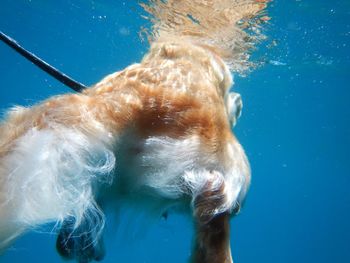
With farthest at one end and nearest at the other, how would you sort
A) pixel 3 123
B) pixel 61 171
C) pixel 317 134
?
1. pixel 317 134
2. pixel 3 123
3. pixel 61 171

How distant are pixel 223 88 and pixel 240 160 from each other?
1360 millimetres

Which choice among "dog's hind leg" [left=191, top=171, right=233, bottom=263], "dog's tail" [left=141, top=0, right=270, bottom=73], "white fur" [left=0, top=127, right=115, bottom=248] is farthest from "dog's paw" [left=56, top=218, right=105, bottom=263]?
"dog's tail" [left=141, top=0, right=270, bottom=73]

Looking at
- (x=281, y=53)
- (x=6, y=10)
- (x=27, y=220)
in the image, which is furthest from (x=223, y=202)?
(x=6, y=10)

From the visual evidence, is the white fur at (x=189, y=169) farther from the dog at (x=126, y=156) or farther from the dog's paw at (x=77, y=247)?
the dog's paw at (x=77, y=247)

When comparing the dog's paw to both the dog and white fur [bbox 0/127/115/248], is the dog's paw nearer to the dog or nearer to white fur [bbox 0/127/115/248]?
the dog

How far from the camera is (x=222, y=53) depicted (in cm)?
1135

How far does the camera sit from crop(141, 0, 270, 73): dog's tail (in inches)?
364

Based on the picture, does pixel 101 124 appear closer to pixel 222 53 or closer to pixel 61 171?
pixel 61 171

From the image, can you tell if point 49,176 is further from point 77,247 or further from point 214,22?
point 214,22

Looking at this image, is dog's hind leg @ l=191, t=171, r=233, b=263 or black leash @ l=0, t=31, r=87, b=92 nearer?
dog's hind leg @ l=191, t=171, r=233, b=263

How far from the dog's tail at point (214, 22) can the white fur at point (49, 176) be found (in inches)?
309

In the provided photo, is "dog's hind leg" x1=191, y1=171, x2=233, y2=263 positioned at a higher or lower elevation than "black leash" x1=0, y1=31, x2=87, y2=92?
lower

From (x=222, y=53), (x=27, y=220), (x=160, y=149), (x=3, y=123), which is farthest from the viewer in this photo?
(x=222, y=53)

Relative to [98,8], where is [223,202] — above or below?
below
